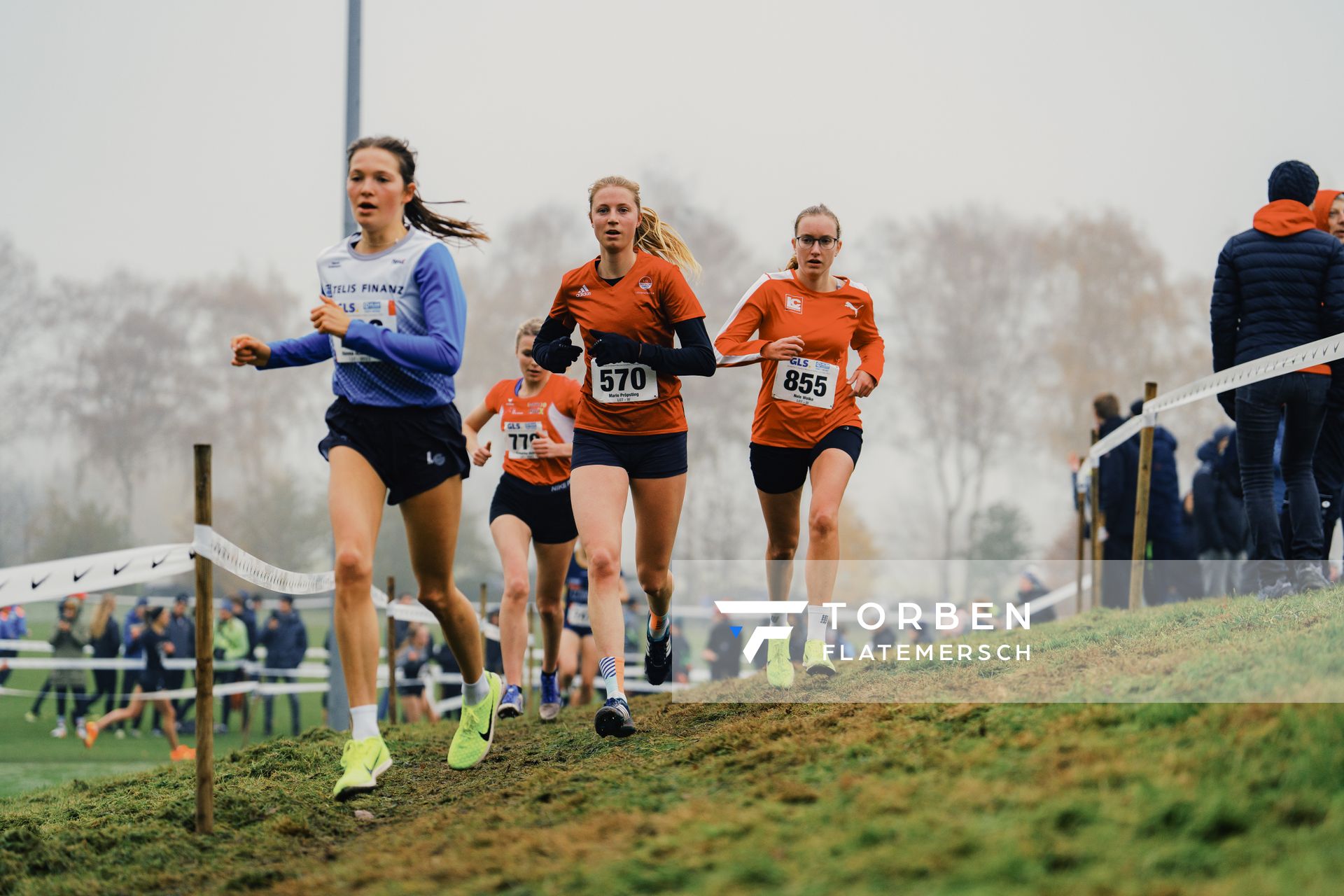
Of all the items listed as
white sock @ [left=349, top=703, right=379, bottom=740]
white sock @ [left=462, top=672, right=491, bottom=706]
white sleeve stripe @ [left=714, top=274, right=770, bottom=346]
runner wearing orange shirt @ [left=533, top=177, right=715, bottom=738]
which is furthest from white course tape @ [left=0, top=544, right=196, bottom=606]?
white sleeve stripe @ [left=714, top=274, right=770, bottom=346]

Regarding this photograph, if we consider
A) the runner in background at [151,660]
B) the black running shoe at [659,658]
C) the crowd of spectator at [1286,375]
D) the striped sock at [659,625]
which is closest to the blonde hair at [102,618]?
the runner in background at [151,660]

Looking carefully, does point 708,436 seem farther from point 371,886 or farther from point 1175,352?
point 371,886

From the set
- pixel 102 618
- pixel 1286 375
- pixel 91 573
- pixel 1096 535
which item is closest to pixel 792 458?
pixel 1286 375

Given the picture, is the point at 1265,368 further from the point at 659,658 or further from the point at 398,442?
the point at 398,442

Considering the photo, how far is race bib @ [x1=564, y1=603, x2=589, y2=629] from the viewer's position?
42.4ft

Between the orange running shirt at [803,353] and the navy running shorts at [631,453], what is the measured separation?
2.55ft

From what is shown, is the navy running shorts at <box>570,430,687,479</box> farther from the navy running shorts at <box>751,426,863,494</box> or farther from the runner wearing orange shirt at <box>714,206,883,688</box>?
the navy running shorts at <box>751,426,863,494</box>

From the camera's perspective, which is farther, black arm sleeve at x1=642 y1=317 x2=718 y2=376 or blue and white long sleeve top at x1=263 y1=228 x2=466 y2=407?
black arm sleeve at x1=642 y1=317 x2=718 y2=376

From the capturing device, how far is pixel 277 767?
653cm

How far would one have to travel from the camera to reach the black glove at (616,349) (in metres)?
6.16

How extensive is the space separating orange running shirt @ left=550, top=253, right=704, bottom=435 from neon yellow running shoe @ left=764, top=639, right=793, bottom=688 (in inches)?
55.9

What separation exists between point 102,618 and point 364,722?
47.5 ft

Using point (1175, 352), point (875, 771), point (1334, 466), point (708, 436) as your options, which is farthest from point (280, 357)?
point (1175, 352)

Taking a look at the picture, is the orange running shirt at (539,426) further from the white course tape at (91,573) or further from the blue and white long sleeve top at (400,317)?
the white course tape at (91,573)
